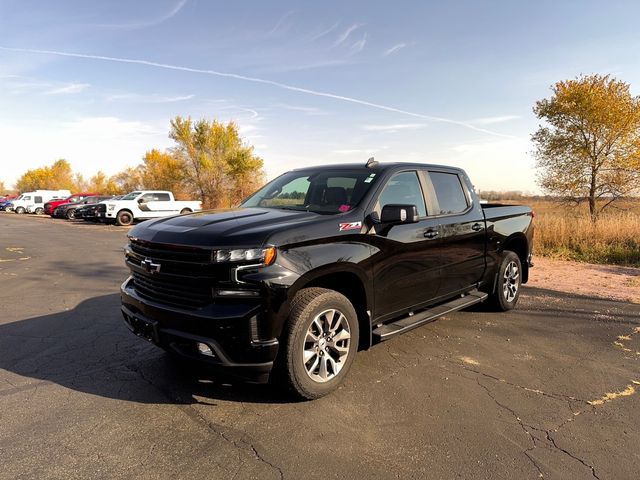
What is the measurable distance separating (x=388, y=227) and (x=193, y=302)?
6.03ft

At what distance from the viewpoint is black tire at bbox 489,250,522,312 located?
5707mm

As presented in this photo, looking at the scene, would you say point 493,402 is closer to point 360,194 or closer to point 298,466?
point 298,466

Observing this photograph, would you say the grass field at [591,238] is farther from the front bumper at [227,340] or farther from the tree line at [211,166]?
the tree line at [211,166]

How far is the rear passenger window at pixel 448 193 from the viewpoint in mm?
4816

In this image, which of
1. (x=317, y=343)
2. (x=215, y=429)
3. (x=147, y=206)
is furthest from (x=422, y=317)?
(x=147, y=206)

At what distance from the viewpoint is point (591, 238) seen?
12.2m

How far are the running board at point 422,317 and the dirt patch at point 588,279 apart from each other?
316 centimetres

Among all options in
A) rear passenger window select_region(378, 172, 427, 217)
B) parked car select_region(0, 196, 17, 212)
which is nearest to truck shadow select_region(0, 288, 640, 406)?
rear passenger window select_region(378, 172, 427, 217)

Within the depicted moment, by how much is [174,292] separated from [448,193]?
3.31 meters

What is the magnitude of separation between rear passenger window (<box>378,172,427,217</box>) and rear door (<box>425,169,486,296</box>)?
0.21 meters

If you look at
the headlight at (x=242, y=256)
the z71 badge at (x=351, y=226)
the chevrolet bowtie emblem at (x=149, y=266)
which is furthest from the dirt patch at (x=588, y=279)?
the chevrolet bowtie emblem at (x=149, y=266)

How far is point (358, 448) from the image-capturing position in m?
2.74

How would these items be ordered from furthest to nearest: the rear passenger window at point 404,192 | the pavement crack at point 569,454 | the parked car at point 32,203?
the parked car at point 32,203 → the rear passenger window at point 404,192 → the pavement crack at point 569,454

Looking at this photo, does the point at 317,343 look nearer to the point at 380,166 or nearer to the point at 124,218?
the point at 380,166
